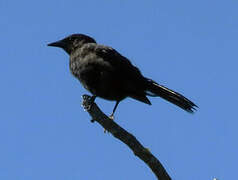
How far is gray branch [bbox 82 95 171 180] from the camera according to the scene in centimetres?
461

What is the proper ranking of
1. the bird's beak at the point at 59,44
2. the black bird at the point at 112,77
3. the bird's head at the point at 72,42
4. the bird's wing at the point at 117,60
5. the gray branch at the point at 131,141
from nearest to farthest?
1. the gray branch at the point at 131,141
2. the black bird at the point at 112,77
3. the bird's wing at the point at 117,60
4. the bird's head at the point at 72,42
5. the bird's beak at the point at 59,44

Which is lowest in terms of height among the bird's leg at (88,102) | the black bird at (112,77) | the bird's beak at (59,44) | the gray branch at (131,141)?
the gray branch at (131,141)

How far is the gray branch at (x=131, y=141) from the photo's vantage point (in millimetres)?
4608

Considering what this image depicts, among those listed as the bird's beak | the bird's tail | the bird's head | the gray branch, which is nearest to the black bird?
the bird's tail

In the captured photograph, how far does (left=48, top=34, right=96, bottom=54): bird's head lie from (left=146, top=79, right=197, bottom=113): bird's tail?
1790 millimetres

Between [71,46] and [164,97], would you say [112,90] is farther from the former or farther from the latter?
[71,46]

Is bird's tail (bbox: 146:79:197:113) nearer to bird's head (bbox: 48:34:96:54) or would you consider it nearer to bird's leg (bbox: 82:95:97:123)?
bird's leg (bbox: 82:95:97:123)

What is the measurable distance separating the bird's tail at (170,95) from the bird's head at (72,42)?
1.79 meters

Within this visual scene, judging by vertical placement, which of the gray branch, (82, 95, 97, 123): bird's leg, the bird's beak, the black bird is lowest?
the gray branch

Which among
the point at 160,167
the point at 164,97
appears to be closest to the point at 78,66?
the point at 164,97

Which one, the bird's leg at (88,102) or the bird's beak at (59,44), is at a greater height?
the bird's beak at (59,44)

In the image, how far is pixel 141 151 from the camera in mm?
4859

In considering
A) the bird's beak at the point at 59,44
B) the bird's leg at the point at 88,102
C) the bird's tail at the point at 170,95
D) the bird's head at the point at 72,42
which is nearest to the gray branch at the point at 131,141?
the bird's leg at the point at 88,102

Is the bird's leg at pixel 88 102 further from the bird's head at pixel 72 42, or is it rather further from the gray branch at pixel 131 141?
the bird's head at pixel 72 42
